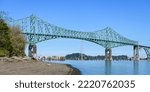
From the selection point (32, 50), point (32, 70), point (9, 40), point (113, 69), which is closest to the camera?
point (32, 70)

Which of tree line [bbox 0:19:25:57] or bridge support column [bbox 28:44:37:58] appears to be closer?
tree line [bbox 0:19:25:57]

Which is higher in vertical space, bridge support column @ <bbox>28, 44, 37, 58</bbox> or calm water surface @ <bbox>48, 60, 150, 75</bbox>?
bridge support column @ <bbox>28, 44, 37, 58</bbox>

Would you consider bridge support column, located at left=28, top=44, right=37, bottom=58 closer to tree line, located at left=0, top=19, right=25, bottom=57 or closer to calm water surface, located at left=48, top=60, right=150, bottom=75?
calm water surface, located at left=48, top=60, right=150, bottom=75

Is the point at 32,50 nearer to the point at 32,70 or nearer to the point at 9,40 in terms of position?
the point at 9,40

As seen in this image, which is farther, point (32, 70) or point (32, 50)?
point (32, 50)

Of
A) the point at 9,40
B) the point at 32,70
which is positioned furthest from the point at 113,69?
the point at 32,70

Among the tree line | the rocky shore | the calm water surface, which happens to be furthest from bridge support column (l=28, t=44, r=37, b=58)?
the rocky shore

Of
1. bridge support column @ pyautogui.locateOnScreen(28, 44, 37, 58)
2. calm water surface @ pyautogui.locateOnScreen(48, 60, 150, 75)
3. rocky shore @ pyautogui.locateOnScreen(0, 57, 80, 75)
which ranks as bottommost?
calm water surface @ pyautogui.locateOnScreen(48, 60, 150, 75)

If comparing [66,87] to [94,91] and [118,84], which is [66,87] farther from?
[118,84]

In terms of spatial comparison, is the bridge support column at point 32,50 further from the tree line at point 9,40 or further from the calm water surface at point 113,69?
the tree line at point 9,40

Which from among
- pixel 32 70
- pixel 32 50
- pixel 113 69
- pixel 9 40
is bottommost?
pixel 113 69

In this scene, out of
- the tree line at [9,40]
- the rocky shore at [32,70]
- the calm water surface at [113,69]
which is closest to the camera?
the rocky shore at [32,70]

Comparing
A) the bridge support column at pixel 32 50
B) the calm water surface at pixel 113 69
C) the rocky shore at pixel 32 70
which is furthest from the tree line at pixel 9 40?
the bridge support column at pixel 32 50

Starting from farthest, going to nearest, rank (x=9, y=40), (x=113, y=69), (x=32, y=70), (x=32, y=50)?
(x=32, y=50) → (x=113, y=69) → (x=9, y=40) → (x=32, y=70)
